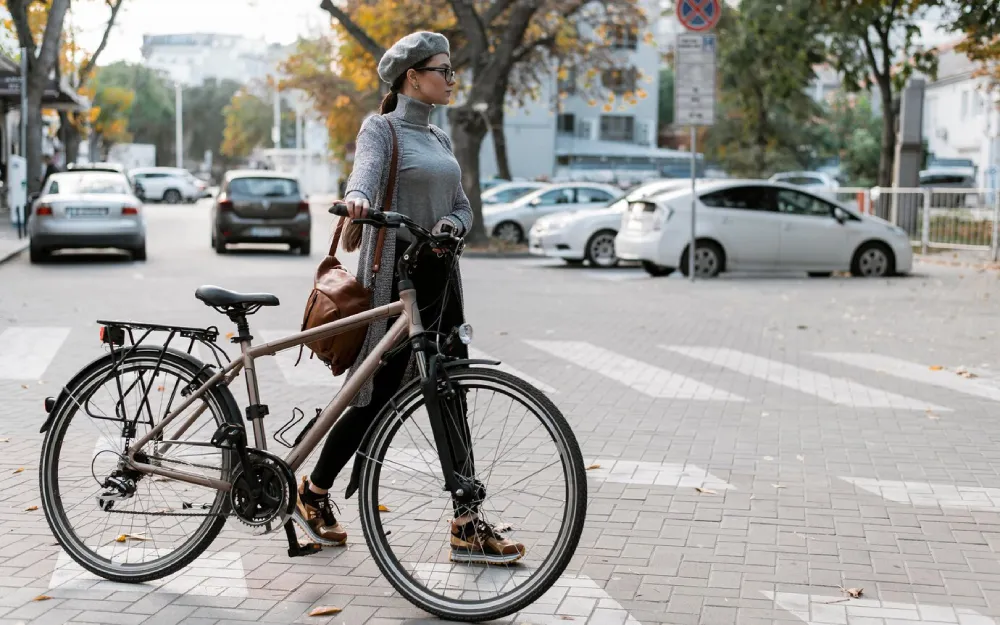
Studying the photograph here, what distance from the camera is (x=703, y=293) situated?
17656 mm

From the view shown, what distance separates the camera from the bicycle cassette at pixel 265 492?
15.5ft

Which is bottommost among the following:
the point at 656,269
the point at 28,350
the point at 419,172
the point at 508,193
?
the point at 28,350

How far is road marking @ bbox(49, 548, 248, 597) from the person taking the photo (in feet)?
15.8

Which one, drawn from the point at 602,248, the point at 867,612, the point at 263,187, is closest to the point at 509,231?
the point at 263,187

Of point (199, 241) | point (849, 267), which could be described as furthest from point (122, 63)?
point (849, 267)

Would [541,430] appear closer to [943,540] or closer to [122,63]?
Result: [943,540]

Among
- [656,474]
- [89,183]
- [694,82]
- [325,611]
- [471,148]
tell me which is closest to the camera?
[325,611]

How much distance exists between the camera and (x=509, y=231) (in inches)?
1150

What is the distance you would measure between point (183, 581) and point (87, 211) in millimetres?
17696

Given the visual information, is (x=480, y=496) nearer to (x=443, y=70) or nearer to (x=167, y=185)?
(x=443, y=70)

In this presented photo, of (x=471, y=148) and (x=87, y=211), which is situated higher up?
(x=471, y=148)

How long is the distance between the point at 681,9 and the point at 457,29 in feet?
53.9

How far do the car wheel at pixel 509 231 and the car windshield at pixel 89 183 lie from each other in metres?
8.54

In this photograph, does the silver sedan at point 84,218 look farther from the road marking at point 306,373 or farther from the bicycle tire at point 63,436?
the bicycle tire at point 63,436
